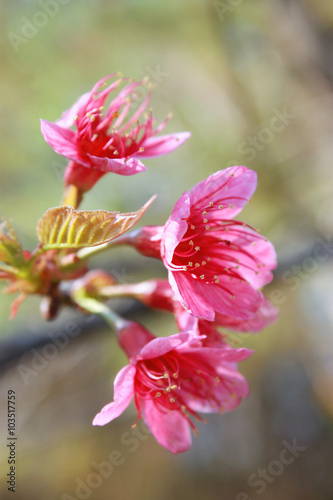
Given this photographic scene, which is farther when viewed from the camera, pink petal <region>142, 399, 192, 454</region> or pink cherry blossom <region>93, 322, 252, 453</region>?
pink petal <region>142, 399, 192, 454</region>

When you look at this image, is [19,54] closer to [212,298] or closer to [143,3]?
[143,3]

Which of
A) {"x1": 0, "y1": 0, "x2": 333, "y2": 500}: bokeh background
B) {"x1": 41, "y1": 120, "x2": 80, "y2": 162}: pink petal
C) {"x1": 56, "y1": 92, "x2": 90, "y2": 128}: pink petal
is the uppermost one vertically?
{"x1": 56, "y1": 92, "x2": 90, "y2": 128}: pink petal

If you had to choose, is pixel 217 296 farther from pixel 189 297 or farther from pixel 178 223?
pixel 178 223

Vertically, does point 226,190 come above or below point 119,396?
above

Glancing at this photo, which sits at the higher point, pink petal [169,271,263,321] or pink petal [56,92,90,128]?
pink petal [56,92,90,128]

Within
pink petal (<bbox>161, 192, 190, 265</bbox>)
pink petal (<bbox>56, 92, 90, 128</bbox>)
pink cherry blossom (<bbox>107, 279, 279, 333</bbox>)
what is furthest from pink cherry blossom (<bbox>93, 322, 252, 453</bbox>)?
pink petal (<bbox>56, 92, 90, 128</bbox>)

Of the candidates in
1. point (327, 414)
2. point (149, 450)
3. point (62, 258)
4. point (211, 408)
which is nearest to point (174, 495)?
point (149, 450)

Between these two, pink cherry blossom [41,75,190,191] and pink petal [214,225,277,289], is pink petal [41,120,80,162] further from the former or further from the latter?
pink petal [214,225,277,289]

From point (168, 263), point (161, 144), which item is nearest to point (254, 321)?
point (168, 263)

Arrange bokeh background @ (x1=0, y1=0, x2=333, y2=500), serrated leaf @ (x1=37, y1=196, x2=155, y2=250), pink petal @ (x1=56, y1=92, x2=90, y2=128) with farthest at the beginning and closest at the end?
1. bokeh background @ (x1=0, y1=0, x2=333, y2=500)
2. pink petal @ (x1=56, y1=92, x2=90, y2=128)
3. serrated leaf @ (x1=37, y1=196, x2=155, y2=250)
